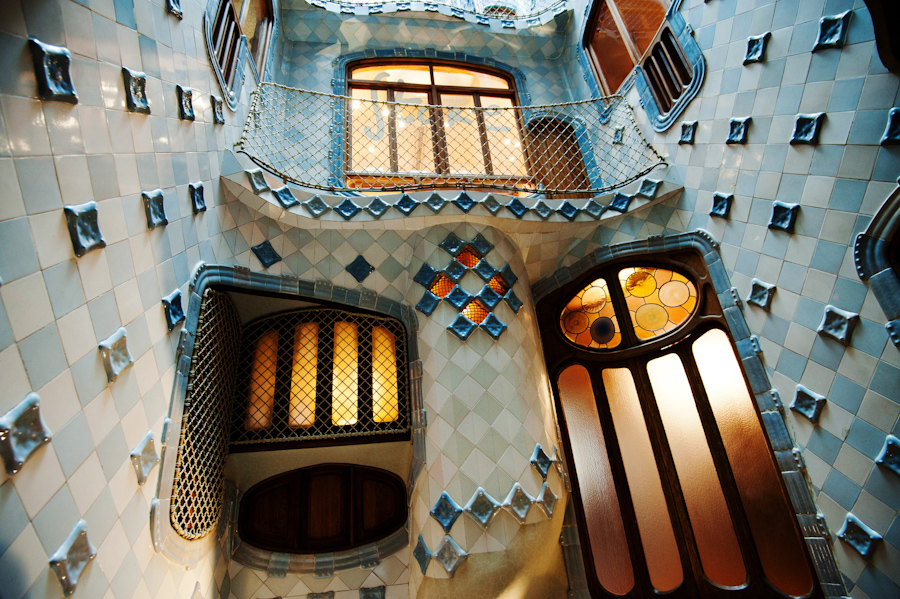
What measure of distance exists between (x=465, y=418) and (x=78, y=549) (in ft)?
7.76

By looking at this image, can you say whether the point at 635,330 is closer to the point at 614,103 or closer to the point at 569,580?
the point at 569,580

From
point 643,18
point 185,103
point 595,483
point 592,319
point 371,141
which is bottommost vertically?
point 595,483

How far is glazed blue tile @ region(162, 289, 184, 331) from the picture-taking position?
2.65m

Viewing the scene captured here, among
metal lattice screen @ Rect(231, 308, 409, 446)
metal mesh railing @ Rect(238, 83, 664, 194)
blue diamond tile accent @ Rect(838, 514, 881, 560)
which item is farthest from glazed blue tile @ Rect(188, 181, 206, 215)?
blue diamond tile accent @ Rect(838, 514, 881, 560)

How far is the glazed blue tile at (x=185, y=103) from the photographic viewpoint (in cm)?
285

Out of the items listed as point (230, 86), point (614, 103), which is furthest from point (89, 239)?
point (614, 103)

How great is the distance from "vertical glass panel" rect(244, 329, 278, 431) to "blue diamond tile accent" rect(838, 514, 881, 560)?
14.3 ft

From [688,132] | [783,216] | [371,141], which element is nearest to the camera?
[783,216]

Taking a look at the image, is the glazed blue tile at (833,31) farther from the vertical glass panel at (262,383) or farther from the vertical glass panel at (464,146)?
the vertical glass panel at (262,383)

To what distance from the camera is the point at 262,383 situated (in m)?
4.41

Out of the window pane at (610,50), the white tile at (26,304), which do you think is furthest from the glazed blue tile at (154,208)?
the window pane at (610,50)

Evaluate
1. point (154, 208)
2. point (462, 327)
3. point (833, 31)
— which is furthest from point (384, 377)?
point (833, 31)

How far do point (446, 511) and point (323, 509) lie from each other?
1.58m

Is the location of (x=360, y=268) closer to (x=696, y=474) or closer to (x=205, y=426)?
(x=205, y=426)
